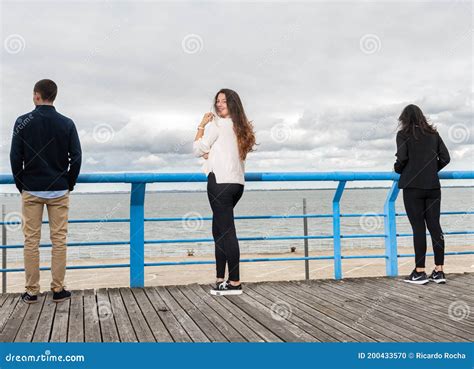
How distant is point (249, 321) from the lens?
3.10 m

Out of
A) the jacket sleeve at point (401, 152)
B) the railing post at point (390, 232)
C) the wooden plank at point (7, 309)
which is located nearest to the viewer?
the wooden plank at point (7, 309)

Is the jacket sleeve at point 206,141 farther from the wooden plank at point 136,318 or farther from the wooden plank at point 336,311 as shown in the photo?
the wooden plank at point 336,311

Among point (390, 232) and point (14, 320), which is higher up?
point (390, 232)

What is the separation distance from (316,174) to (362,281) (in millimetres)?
1097

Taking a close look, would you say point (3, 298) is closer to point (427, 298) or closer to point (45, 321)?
point (45, 321)

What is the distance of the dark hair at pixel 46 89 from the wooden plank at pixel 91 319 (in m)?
1.56

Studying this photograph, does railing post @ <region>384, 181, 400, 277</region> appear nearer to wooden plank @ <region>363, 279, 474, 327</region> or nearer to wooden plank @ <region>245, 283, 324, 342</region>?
wooden plank @ <region>363, 279, 474, 327</region>

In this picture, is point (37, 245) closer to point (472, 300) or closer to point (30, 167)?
point (30, 167)

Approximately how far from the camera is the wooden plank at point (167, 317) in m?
2.76

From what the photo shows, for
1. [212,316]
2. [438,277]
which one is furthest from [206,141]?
[438,277]

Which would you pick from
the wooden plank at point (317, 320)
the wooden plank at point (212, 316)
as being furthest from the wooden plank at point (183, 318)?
the wooden plank at point (317, 320)

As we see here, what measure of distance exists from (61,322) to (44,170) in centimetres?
115

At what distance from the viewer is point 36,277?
12.4 ft

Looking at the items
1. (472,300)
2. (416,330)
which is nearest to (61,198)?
(416,330)
